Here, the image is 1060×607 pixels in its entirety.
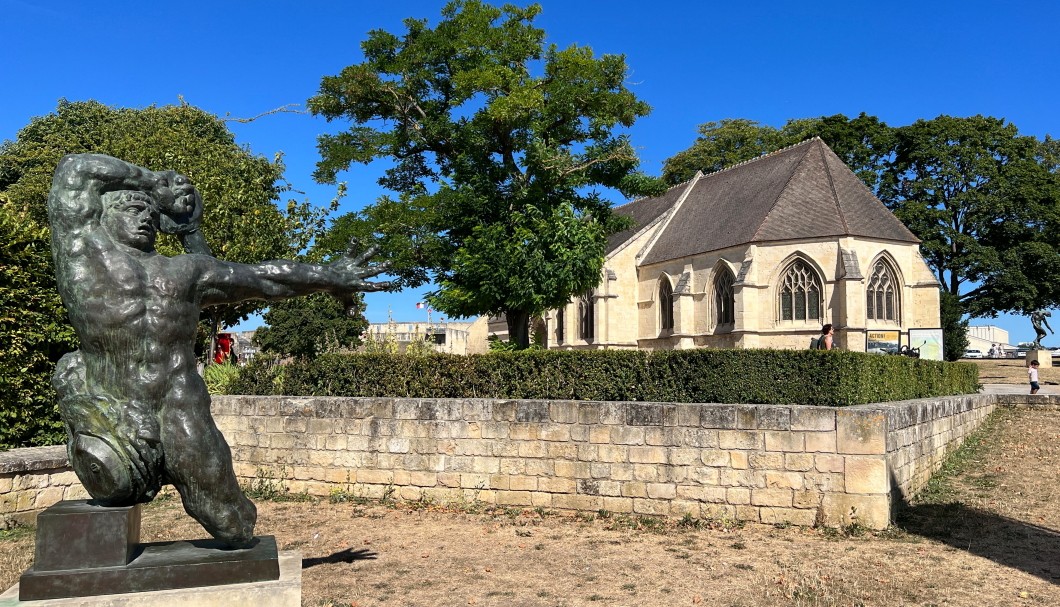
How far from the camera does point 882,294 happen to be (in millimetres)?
28734

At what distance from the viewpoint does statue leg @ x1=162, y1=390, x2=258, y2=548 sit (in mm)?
3299

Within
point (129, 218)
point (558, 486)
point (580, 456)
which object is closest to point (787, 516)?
point (580, 456)

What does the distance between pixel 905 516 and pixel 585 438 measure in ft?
12.5

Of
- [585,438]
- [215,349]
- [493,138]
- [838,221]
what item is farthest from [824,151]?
[585,438]

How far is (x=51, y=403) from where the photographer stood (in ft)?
30.6

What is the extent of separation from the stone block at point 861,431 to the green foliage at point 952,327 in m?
28.3

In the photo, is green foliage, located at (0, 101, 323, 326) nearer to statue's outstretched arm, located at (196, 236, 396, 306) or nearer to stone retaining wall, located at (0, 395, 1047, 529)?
stone retaining wall, located at (0, 395, 1047, 529)

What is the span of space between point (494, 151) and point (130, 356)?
48.4 feet

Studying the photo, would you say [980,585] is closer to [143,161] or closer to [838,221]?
[143,161]

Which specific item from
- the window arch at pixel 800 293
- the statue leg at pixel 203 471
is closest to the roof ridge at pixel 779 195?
the window arch at pixel 800 293

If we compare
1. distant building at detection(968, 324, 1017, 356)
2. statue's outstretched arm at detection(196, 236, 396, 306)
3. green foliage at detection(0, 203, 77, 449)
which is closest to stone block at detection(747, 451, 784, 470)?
statue's outstretched arm at detection(196, 236, 396, 306)

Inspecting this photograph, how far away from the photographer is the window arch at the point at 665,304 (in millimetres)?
33812

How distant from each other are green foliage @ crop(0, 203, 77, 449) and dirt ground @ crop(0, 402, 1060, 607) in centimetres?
171

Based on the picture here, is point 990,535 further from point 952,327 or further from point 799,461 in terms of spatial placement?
point 952,327
